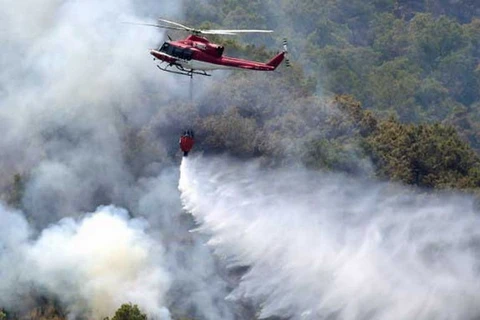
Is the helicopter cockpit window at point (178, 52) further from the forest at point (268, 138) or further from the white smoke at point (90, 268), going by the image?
the forest at point (268, 138)

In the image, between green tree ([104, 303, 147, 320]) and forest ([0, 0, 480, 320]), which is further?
forest ([0, 0, 480, 320])

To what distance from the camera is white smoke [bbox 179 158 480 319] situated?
5953cm

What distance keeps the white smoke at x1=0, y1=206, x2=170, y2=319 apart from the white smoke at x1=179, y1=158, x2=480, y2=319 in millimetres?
2941

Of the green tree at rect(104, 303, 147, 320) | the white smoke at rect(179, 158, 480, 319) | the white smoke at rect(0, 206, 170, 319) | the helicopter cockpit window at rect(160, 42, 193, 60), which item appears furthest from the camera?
the helicopter cockpit window at rect(160, 42, 193, 60)

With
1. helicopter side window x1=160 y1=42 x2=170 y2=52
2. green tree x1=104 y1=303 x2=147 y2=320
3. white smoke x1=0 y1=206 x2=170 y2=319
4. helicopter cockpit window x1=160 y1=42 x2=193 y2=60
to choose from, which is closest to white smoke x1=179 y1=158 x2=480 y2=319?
white smoke x1=0 y1=206 x2=170 y2=319

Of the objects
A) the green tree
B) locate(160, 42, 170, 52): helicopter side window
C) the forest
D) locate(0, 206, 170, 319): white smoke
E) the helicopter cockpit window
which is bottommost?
the green tree

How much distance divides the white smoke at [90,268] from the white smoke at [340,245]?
294 centimetres

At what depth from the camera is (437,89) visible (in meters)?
139

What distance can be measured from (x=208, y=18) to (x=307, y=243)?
56.2m

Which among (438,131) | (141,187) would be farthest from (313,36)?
(141,187)

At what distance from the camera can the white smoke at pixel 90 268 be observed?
6412 cm

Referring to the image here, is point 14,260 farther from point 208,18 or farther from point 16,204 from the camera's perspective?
point 208,18

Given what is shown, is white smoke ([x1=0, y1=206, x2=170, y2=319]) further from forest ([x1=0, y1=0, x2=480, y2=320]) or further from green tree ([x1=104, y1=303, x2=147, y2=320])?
green tree ([x1=104, y1=303, x2=147, y2=320])

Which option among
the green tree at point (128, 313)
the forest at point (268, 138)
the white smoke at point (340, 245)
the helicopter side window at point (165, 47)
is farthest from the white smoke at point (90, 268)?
the helicopter side window at point (165, 47)
